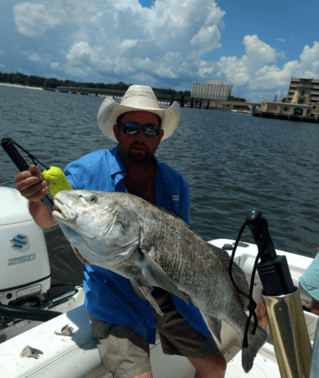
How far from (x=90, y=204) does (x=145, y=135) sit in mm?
1026

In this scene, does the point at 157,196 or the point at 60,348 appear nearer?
the point at 60,348

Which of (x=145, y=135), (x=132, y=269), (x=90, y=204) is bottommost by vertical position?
(x=132, y=269)

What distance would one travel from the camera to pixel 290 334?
1.29 metres

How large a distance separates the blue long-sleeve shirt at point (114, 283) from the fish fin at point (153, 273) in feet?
1.85

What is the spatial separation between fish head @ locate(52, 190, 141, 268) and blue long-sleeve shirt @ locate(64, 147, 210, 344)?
1.87 ft

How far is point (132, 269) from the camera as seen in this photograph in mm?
1930

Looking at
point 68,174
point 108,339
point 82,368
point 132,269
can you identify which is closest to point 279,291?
point 132,269

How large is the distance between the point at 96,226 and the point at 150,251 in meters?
0.40

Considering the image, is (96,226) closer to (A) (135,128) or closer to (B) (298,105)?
(A) (135,128)

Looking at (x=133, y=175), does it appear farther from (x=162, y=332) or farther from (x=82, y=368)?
(x=82, y=368)

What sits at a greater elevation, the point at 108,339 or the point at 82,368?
the point at 108,339

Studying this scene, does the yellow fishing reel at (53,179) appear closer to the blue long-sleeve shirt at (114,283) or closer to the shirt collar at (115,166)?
the blue long-sleeve shirt at (114,283)

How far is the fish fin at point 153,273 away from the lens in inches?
74.8

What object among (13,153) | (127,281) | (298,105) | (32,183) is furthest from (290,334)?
(298,105)
